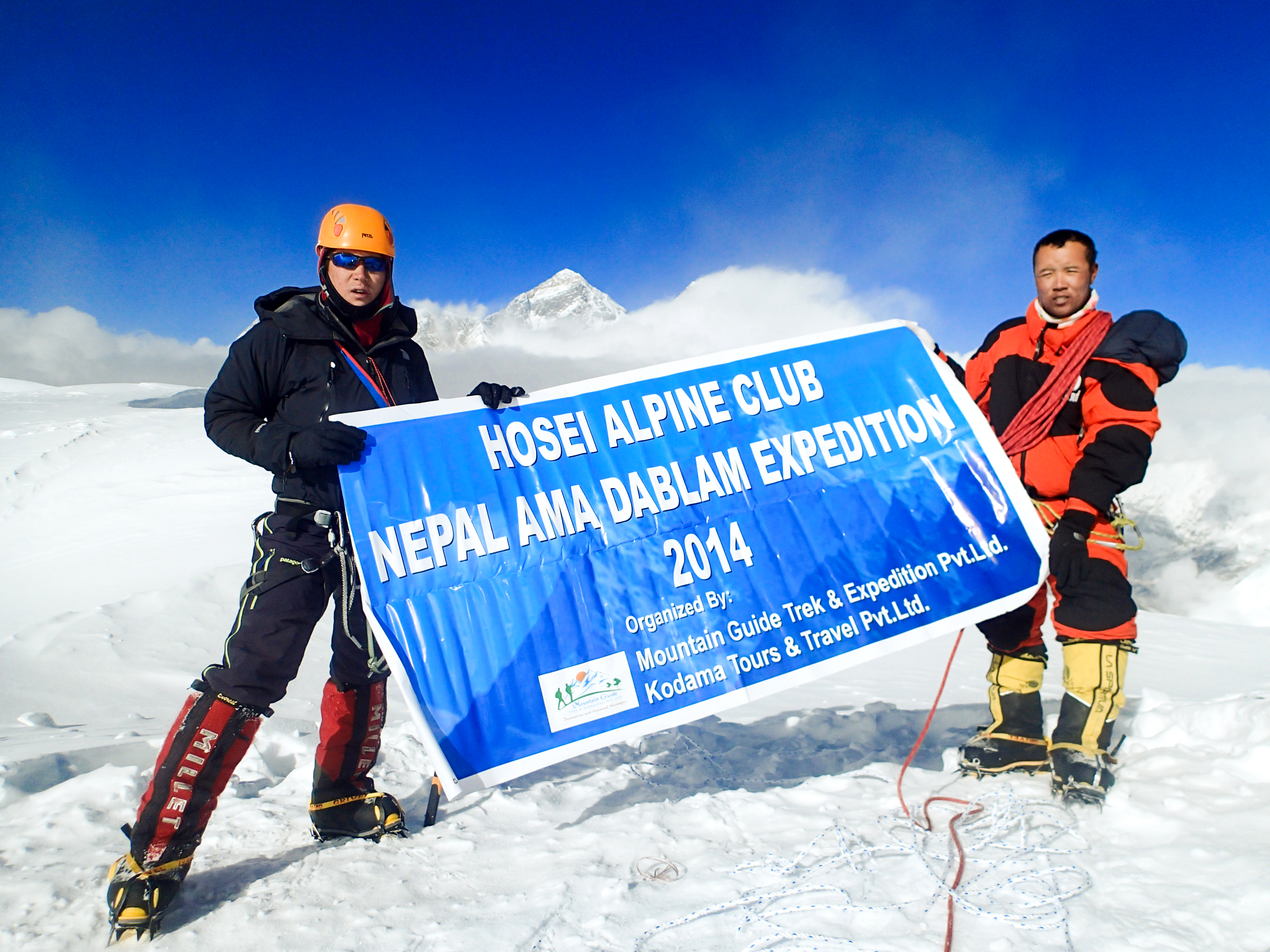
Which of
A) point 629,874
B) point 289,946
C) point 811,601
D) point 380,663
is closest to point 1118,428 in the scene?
point 811,601

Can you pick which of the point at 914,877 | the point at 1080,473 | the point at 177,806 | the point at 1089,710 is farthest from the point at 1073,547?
the point at 177,806

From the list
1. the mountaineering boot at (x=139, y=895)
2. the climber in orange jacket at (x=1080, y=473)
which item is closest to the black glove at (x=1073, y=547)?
the climber in orange jacket at (x=1080, y=473)

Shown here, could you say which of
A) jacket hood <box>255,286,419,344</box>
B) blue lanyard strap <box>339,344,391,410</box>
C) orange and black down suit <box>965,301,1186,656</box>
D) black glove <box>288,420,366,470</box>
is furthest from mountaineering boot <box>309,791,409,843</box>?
orange and black down suit <box>965,301,1186,656</box>

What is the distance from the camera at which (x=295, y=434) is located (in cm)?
251

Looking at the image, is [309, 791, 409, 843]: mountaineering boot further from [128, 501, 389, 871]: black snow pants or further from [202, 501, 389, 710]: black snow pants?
[202, 501, 389, 710]: black snow pants

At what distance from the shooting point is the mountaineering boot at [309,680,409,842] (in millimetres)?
2770

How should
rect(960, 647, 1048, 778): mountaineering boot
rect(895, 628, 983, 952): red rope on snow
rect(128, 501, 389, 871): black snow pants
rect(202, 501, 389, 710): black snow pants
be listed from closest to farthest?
rect(895, 628, 983, 952): red rope on snow, rect(128, 501, 389, 871): black snow pants, rect(202, 501, 389, 710): black snow pants, rect(960, 647, 1048, 778): mountaineering boot

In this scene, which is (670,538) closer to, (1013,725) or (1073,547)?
(1073,547)

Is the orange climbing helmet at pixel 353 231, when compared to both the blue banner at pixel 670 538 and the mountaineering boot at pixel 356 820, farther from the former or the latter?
the mountaineering boot at pixel 356 820

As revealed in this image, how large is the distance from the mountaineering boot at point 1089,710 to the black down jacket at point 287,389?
330 cm

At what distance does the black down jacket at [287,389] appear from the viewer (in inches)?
101

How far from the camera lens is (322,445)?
2.49 m

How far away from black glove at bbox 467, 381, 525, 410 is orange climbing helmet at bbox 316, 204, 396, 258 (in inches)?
28.6

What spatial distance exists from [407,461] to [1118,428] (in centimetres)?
305
